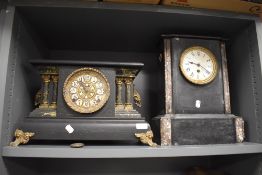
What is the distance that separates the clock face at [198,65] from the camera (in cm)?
110

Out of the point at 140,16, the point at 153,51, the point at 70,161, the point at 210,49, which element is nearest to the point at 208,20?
the point at 210,49

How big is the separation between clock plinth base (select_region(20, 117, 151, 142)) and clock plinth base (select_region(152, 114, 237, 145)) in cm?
12

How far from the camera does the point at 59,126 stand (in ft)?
3.22

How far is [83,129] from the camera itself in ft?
3.23

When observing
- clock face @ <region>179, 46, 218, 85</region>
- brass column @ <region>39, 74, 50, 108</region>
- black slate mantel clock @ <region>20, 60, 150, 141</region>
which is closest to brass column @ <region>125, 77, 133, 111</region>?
black slate mantel clock @ <region>20, 60, 150, 141</region>

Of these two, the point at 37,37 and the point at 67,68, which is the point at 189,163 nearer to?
the point at 67,68

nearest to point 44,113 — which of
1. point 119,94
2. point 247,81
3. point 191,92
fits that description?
point 119,94

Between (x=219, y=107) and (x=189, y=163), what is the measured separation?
0.42 meters

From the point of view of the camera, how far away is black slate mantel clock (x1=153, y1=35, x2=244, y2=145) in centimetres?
101

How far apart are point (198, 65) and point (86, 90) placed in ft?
1.71

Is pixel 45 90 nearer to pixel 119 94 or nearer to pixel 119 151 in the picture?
pixel 119 94

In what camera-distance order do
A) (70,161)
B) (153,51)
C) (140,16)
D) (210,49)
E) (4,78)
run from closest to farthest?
(4,78) < (140,16) < (210,49) < (70,161) < (153,51)

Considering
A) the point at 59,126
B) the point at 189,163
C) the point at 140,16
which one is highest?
the point at 140,16

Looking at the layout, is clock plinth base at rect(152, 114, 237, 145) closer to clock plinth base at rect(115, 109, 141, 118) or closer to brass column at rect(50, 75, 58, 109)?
clock plinth base at rect(115, 109, 141, 118)
